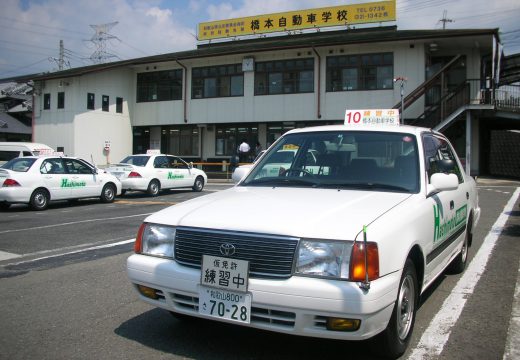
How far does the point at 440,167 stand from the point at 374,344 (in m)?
2.17

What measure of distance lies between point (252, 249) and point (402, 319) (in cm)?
130

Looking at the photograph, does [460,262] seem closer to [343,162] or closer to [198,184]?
[343,162]

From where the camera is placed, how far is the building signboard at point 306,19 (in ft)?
93.3

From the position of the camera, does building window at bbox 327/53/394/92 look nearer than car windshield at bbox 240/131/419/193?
No

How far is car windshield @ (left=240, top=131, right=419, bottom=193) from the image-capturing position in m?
4.12

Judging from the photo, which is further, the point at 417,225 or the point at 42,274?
the point at 42,274

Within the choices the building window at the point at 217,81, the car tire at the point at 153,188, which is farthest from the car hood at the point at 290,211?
the building window at the point at 217,81

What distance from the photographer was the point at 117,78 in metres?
31.1

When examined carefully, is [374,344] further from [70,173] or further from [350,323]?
[70,173]

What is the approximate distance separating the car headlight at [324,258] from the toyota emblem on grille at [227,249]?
45cm

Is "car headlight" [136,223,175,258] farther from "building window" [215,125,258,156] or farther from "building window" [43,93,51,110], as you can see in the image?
"building window" [43,93,51,110]

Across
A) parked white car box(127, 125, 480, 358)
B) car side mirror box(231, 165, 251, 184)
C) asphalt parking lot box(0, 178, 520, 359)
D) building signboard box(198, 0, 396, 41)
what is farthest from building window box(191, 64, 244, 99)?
parked white car box(127, 125, 480, 358)

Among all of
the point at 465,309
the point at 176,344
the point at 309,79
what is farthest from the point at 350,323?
the point at 309,79

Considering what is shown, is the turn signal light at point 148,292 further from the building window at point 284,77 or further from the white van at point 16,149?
the building window at point 284,77
